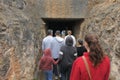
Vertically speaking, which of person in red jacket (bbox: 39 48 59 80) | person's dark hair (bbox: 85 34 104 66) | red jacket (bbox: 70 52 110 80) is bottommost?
person in red jacket (bbox: 39 48 59 80)

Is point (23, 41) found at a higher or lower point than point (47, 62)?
higher

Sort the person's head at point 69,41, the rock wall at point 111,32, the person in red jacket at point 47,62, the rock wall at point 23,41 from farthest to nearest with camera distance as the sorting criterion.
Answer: the person in red jacket at point 47,62, the rock wall at point 111,32, the rock wall at point 23,41, the person's head at point 69,41

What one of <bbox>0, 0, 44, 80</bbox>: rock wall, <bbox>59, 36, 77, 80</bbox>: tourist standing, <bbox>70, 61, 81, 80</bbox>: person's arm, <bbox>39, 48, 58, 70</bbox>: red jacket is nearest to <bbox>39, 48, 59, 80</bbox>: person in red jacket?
<bbox>39, 48, 58, 70</bbox>: red jacket

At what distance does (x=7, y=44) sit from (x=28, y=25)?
286 centimetres

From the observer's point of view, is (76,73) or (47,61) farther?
(47,61)

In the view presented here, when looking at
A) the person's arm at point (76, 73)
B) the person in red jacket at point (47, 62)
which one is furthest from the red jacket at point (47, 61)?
the person's arm at point (76, 73)

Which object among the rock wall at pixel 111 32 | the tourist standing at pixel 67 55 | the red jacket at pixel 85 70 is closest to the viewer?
the red jacket at pixel 85 70

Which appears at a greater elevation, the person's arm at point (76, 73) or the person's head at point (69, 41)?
the person's head at point (69, 41)

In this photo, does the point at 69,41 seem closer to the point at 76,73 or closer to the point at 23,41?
the point at 23,41

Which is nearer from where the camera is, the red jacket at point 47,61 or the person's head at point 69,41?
the person's head at point 69,41

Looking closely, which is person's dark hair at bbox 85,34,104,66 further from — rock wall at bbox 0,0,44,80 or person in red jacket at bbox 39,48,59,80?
person in red jacket at bbox 39,48,59,80

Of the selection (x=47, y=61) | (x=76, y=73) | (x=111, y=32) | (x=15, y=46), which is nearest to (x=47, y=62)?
(x=47, y=61)

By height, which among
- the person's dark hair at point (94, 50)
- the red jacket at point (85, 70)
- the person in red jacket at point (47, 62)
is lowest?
the person in red jacket at point (47, 62)

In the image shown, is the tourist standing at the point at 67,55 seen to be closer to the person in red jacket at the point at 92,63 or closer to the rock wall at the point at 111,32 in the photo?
the rock wall at the point at 111,32
